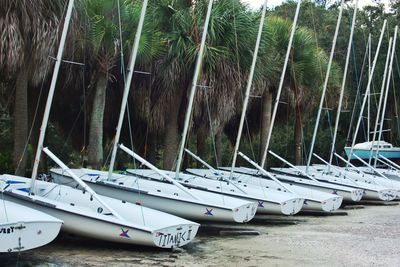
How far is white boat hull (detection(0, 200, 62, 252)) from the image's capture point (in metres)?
9.16

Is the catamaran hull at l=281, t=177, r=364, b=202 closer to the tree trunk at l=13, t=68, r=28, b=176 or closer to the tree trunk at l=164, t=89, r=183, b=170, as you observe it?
the tree trunk at l=164, t=89, r=183, b=170

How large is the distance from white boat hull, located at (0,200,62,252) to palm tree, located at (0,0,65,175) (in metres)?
5.68

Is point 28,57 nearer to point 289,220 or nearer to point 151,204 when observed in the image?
point 151,204

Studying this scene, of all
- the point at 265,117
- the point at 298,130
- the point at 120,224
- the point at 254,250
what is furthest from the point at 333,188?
the point at 120,224

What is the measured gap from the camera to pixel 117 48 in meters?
18.8

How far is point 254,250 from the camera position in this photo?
39.3 ft

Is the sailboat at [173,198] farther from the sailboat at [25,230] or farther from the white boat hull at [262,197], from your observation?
the sailboat at [25,230]

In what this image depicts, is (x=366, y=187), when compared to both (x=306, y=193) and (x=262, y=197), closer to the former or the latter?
(x=306, y=193)

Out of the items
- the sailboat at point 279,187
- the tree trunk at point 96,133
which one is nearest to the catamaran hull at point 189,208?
the sailboat at point 279,187

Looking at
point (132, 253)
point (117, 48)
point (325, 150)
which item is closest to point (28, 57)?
point (117, 48)

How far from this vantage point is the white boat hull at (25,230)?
916cm

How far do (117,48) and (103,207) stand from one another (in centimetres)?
769

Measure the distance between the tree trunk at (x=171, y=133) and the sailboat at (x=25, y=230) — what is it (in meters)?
11.8

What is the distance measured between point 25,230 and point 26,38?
7220 millimetres
